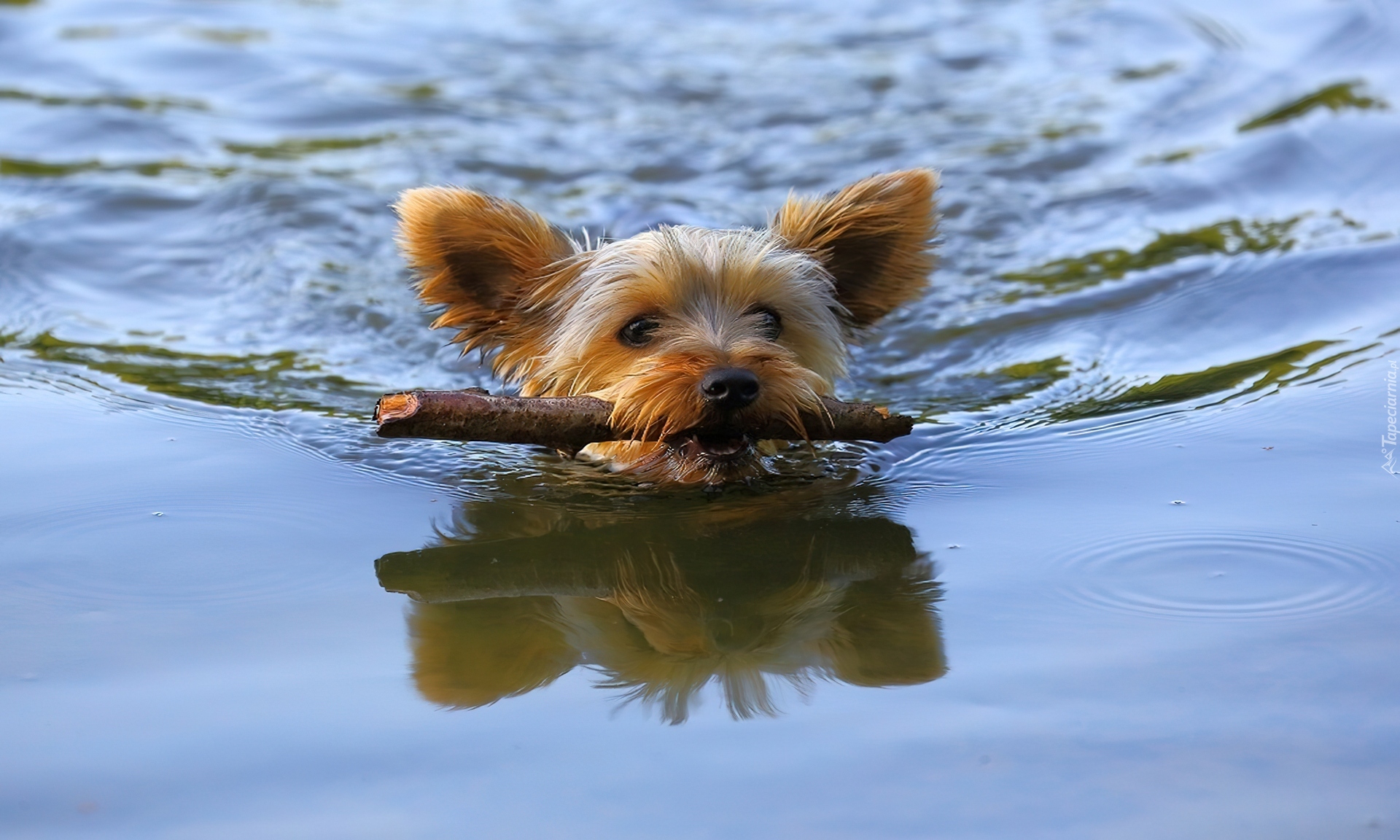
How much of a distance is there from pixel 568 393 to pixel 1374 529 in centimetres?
272

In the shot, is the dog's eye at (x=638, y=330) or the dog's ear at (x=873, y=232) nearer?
the dog's eye at (x=638, y=330)

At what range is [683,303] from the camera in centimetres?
514

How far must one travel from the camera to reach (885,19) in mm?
12734

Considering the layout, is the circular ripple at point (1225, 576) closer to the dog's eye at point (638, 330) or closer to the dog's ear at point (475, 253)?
the dog's eye at point (638, 330)

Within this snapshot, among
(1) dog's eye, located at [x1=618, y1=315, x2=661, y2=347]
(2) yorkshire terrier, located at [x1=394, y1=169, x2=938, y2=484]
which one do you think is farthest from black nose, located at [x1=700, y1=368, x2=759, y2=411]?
(1) dog's eye, located at [x1=618, y1=315, x2=661, y2=347]

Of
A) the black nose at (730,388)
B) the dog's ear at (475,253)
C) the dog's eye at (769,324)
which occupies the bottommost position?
the black nose at (730,388)

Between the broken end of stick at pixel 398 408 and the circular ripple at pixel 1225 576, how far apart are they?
70.0 inches

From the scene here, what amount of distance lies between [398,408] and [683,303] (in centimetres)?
151

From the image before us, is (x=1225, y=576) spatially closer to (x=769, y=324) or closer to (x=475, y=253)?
(x=769, y=324)

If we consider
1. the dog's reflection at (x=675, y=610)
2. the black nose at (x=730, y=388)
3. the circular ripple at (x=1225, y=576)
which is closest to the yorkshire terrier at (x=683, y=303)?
the black nose at (x=730, y=388)

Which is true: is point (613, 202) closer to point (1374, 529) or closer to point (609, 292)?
point (609, 292)

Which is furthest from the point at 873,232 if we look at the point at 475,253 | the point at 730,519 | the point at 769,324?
the point at 730,519

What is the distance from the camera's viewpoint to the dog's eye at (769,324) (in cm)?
522

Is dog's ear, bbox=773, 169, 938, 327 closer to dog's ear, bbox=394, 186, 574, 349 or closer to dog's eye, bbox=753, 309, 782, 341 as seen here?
dog's eye, bbox=753, 309, 782, 341
